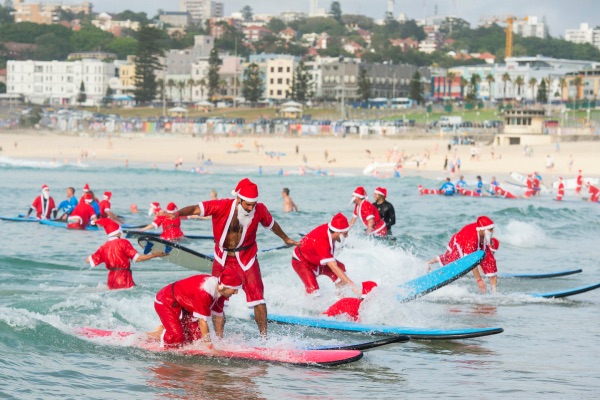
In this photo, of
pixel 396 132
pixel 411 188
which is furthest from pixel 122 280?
pixel 396 132

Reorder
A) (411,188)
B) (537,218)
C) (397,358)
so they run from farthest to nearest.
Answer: (411,188) → (537,218) → (397,358)

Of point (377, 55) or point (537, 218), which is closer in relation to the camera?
point (537, 218)

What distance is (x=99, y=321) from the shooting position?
12.3 meters

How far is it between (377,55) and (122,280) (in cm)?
17847

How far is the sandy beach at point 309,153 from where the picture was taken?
192 ft

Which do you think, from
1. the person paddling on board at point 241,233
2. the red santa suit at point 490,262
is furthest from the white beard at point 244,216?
the red santa suit at point 490,262

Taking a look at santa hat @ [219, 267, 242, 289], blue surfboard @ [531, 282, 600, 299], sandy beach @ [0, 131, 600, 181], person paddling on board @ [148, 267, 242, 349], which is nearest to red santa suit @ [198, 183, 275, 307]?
person paddling on board @ [148, 267, 242, 349]

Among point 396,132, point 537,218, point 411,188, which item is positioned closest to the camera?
point 537,218

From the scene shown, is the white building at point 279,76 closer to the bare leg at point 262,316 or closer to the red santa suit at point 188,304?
the bare leg at point 262,316

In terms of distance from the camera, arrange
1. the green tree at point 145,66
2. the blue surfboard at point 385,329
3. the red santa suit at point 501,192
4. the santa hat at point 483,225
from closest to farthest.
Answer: the blue surfboard at point 385,329 → the santa hat at point 483,225 → the red santa suit at point 501,192 → the green tree at point 145,66

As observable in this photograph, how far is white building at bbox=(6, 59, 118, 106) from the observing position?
168 metres

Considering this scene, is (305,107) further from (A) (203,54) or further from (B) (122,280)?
(B) (122,280)

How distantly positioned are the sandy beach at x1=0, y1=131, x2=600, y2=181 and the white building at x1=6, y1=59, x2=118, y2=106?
255 feet

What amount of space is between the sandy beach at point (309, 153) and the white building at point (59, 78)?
7779 centimetres
